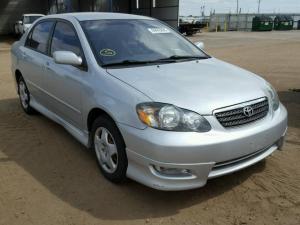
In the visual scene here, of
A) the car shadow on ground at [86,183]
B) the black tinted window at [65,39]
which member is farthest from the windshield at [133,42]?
the car shadow on ground at [86,183]

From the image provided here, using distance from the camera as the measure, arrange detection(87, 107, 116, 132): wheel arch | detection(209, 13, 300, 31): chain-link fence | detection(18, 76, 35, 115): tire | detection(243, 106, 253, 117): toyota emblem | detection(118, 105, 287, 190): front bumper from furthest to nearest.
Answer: detection(209, 13, 300, 31): chain-link fence < detection(18, 76, 35, 115): tire < detection(87, 107, 116, 132): wheel arch < detection(243, 106, 253, 117): toyota emblem < detection(118, 105, 287, 190): front bumper

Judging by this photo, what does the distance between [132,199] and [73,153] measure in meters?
1.34

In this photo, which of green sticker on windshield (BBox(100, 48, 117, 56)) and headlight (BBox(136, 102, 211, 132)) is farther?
green sticker on windshield (BBox(100, 48, 117, 56))

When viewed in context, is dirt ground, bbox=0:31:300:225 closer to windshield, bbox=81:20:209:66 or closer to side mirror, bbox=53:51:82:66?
side mirror, bbox=53:51:82:66

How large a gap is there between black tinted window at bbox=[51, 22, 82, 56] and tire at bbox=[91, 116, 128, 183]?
3.13ft

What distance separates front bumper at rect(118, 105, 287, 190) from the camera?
3.12m

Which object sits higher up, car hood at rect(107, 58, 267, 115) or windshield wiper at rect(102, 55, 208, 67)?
windshield wiper at rect(102, 55, 208, 67)

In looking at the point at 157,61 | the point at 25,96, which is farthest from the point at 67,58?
the point at 25,96

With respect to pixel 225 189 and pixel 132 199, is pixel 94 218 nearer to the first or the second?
pixel 132 199

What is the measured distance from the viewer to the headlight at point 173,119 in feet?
10.5

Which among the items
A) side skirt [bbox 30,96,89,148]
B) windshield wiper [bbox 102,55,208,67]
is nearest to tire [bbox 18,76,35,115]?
side skirt [bbox 30,96,89,148]

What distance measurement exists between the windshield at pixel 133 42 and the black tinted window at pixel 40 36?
3.32 feet

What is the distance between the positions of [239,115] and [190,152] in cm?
61

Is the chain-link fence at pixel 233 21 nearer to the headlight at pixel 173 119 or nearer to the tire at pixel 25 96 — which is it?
the tire at pixel 25 96
